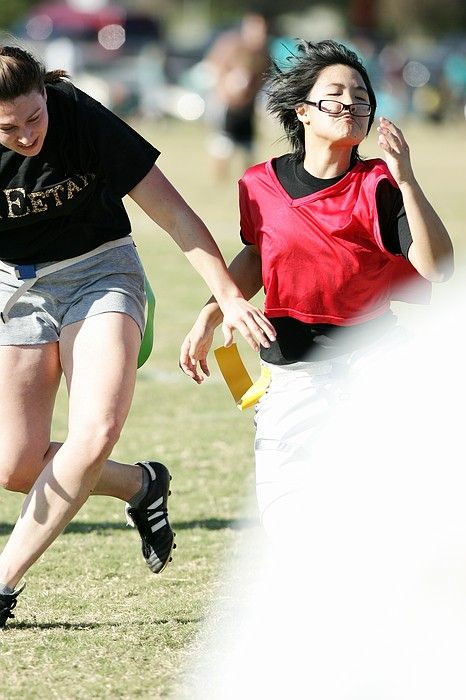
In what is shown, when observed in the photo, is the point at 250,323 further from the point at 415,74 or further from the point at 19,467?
the point at 415,74

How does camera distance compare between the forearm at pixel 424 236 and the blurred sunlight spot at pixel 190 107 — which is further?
the blurred sunlight spot at pixel 190 107

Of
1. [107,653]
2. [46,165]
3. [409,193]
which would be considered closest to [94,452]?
[107,653]

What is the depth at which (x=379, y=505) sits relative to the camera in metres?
4.29

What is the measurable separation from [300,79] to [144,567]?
188 centimetres

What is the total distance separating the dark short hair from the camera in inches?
170

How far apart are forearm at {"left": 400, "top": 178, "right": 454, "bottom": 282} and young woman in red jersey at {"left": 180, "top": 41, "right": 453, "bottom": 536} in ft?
0.22

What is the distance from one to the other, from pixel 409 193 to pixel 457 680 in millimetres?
1383

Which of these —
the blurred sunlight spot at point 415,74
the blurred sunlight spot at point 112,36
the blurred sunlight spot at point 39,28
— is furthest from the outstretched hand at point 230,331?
the blurred sunlight spot at point 39,28

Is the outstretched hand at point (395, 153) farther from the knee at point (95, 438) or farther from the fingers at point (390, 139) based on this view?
the knee at point (95, 438)

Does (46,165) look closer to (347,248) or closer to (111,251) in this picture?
(111,251)

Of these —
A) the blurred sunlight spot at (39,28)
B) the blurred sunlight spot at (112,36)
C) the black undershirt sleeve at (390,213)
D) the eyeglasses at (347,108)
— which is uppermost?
the eyeglasses at (347,108)

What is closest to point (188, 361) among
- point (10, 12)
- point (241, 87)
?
point (241, 87)

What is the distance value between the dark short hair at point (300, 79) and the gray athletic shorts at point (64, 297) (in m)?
0.72

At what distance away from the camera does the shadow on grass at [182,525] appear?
5488 millimetres
